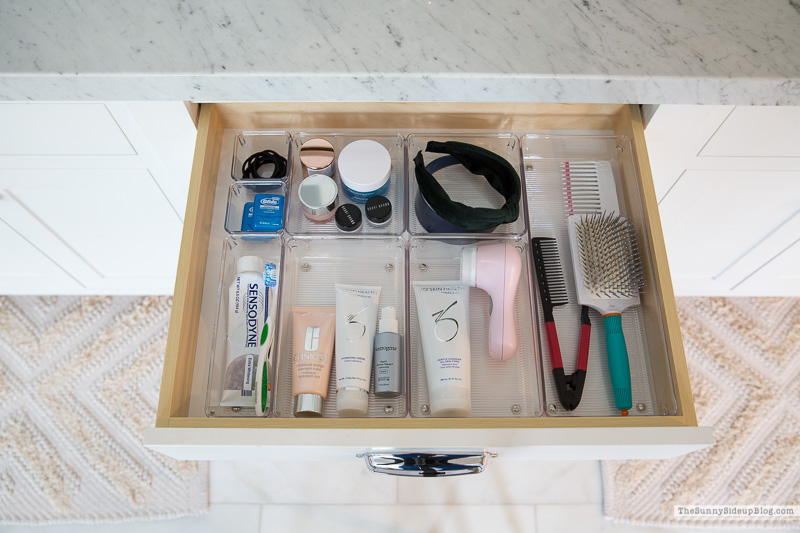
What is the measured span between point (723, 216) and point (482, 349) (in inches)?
25.1

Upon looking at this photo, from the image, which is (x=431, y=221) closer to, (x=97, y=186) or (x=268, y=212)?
(x=268, y=212)

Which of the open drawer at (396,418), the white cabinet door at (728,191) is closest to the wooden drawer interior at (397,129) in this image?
the open drawer at (396,418)

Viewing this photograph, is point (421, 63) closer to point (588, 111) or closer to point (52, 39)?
point (588, 111)

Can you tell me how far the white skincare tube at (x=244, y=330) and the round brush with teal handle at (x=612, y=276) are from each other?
40 cm

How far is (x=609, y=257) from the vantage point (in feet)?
2.33

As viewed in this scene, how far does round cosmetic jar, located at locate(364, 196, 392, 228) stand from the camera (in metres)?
0.74

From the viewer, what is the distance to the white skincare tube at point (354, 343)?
657 millimetres

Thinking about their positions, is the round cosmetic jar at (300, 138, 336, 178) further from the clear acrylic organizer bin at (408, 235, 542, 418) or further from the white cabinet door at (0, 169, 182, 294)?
the white cabinet door at (0, 169, 182, 294)

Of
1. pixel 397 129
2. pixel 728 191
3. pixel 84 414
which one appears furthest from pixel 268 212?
pixel 84 414

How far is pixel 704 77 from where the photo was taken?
625mm

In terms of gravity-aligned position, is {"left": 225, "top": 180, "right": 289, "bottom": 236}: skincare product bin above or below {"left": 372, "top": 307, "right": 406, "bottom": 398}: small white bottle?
above

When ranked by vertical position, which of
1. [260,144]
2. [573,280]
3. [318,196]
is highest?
[260,144]

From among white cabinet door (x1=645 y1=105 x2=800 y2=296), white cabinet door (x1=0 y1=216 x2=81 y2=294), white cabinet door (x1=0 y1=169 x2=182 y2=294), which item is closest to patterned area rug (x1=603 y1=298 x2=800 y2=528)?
white cabinet door (x1=645 y1=105 x2=800 y2=296)

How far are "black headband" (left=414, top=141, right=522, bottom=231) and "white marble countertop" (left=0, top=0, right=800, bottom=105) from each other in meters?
0.10
